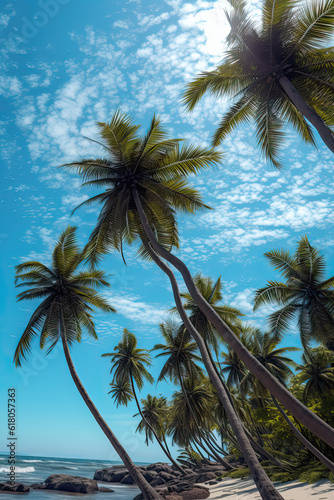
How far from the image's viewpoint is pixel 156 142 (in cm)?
1352

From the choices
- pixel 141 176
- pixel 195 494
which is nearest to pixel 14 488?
pixel 195 494

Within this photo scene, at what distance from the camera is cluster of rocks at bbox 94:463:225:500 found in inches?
813

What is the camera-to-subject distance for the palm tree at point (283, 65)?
9.62 meters

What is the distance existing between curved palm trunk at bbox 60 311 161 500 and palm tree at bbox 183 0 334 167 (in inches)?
501

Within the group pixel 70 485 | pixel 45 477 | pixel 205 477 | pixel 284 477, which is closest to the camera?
pixel 284 477

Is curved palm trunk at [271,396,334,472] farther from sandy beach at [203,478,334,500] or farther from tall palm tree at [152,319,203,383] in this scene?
tall palm tree at [152,319,203,383]

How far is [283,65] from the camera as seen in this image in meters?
10.3

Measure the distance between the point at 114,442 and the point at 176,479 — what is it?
73.6 ft

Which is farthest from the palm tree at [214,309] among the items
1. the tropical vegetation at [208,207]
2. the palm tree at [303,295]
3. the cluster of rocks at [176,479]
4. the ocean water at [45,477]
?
the ocean water at [45,477]

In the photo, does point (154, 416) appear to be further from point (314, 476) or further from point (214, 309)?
point (314, 476)

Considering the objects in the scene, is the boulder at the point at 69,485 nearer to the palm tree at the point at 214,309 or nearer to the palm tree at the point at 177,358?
the palm tree at the point at 177,358

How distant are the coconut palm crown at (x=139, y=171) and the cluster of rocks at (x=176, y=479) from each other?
13.9 meters

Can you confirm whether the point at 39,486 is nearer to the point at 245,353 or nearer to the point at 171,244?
the point at 171,244

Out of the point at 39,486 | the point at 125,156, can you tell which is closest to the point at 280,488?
the point at 125,156
